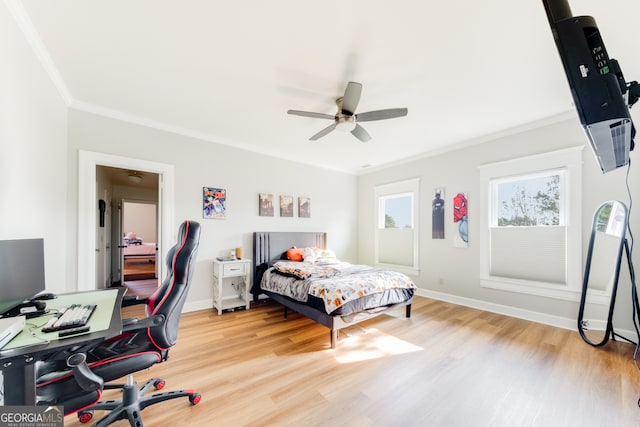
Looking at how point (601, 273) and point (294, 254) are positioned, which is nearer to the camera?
point (601, 273)

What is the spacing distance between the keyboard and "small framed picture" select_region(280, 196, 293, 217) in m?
3.29

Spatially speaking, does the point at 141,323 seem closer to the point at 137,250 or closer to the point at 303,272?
the point at 303,272

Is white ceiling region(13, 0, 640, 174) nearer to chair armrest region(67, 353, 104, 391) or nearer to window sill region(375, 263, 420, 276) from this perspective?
chair armrest region(67, 353, 104, 391)

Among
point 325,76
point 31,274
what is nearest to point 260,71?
point 325,76

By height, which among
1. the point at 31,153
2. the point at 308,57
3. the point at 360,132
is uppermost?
the point at 308,57

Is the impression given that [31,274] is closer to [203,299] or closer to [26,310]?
[26,310]

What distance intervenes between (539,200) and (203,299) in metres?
4.99

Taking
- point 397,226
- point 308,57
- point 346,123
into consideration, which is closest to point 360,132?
point 346,123

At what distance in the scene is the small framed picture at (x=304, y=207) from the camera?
4.91 metres

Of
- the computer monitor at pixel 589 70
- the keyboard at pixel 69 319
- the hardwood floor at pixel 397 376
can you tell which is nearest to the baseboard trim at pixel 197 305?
the hardwood floor at pixel 397 376

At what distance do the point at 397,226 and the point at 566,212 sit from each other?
256 cm

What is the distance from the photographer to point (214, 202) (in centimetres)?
387

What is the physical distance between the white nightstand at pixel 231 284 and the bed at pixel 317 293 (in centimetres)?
21

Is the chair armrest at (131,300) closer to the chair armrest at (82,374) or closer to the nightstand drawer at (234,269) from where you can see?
the chair armrest at (82,374)
